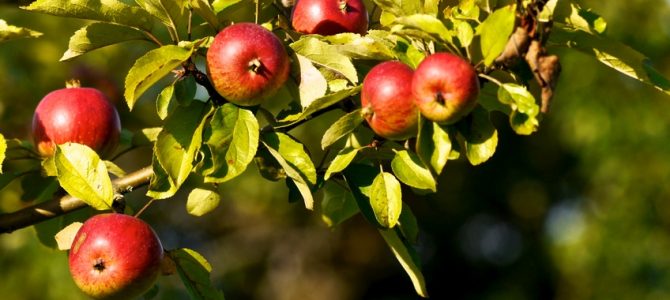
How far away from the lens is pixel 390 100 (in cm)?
111

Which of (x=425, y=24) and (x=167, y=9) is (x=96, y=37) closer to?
(x=167, y=9)

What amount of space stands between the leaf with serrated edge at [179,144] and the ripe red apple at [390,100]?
0.20m

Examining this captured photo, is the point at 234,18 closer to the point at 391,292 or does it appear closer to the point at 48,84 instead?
the point at 48,84

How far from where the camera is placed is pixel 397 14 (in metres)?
1.20

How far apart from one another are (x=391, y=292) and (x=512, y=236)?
1.06 meters

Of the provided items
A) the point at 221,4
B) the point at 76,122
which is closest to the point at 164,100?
the point at 221,4

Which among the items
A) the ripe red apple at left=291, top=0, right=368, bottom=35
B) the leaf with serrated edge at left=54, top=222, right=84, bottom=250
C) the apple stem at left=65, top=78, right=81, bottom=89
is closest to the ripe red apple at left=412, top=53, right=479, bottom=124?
the ripe red apple at left=291, top=0, right=368, bottom=35

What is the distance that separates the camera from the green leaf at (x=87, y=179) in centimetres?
123

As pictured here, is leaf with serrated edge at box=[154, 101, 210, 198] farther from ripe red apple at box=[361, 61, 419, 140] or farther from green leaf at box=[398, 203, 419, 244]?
green leaf at box=[398, 203, 419, 244]

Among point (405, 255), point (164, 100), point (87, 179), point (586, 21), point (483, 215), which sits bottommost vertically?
point (483, 215)

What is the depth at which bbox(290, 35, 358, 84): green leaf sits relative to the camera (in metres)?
1.19

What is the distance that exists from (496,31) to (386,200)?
264 millimetres

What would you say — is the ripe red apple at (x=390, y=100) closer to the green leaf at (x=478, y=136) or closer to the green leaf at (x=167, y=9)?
the green leaf at (x=478, y=136)

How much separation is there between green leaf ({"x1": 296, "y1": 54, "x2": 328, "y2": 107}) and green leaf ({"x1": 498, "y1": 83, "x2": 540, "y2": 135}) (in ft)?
0.71
